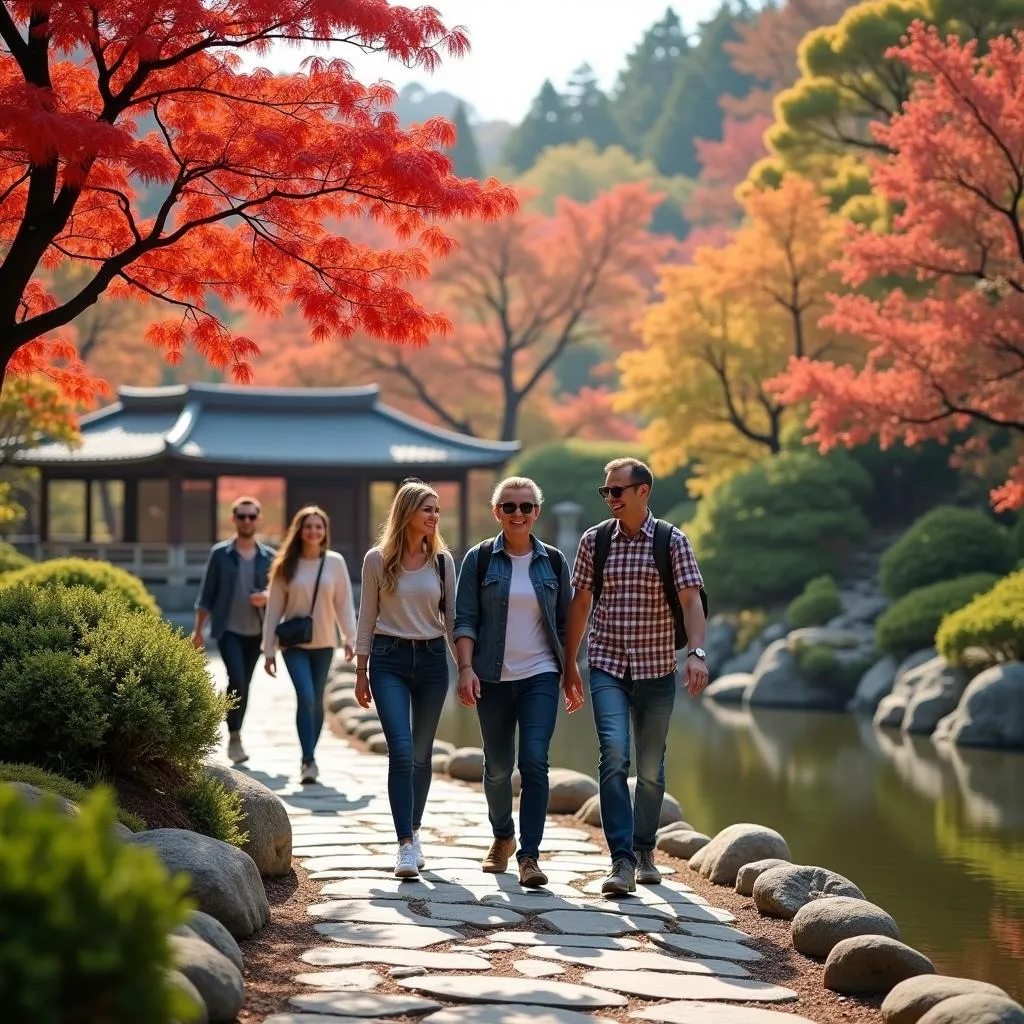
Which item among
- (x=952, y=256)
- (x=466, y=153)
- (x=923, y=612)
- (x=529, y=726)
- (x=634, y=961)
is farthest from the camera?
Answer: (x=466, y=153)

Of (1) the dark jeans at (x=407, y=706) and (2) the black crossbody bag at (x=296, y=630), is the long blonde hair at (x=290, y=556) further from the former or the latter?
(1) the dark jeans at (x=407, y=706)

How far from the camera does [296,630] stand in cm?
886

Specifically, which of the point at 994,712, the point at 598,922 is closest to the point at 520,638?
the point at 598,922

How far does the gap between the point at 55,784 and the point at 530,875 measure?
195 centimetres

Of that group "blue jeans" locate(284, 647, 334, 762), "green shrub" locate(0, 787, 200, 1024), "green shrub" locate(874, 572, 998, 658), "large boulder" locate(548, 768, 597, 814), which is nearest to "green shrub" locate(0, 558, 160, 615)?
"blue jeans" locate(284, 647, 334, 762)

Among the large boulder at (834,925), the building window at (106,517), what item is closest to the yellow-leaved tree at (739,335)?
Answer: the building window at (106,517)

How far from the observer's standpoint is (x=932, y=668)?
17.1m

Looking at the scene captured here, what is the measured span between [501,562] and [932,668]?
463 inches

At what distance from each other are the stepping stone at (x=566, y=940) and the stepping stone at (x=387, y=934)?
19cm

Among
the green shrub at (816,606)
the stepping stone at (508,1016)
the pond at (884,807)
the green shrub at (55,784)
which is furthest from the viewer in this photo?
the green shrub at (816,606)

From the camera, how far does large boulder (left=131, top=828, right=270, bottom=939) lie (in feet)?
16.9

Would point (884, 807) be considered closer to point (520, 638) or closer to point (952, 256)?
point (520, 638)

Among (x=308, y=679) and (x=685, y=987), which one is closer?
(x=685, y=987)

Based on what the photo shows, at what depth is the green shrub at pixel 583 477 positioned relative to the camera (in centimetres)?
3192
